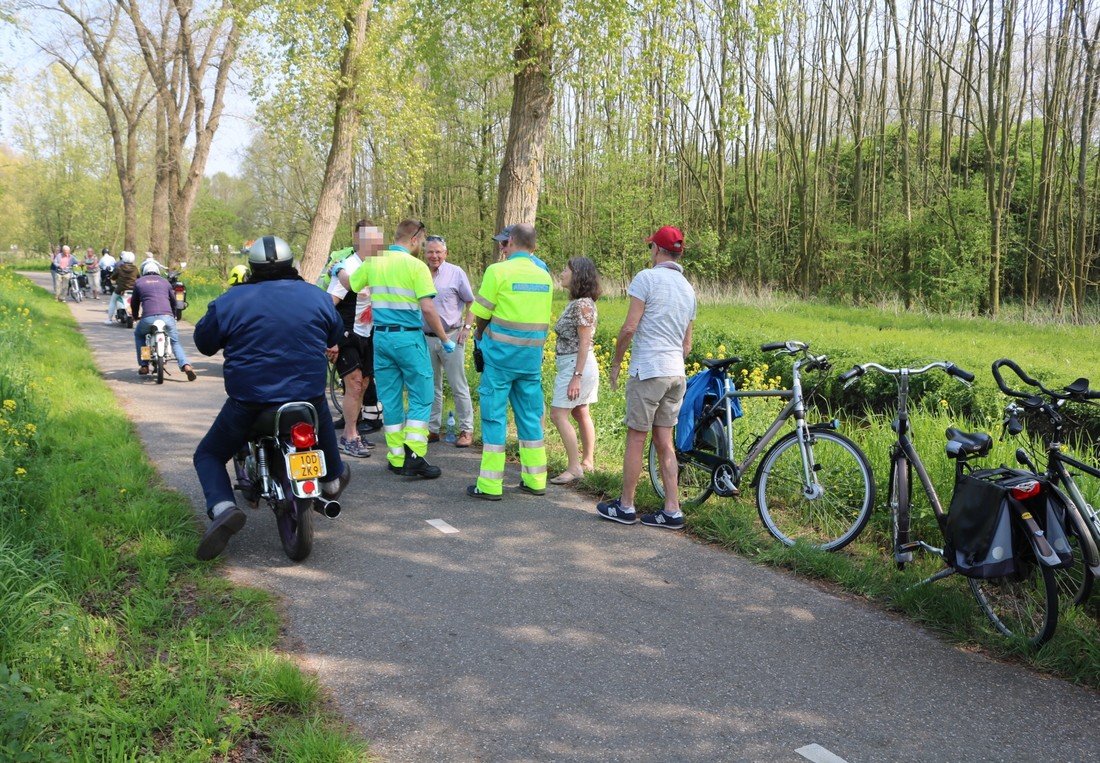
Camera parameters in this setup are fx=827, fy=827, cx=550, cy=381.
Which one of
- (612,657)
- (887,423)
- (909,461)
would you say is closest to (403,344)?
(612,657)

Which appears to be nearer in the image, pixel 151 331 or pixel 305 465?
pixel 305 465

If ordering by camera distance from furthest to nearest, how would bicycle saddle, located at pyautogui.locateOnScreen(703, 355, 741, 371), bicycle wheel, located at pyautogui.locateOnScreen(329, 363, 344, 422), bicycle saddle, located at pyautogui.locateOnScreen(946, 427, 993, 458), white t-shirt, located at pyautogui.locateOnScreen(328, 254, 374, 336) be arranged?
1. bicycle wheel, located at pyautogui.locateOnScreen(329, 363, 344, 422)
2. white t-shirt, located at pyautogui.locateOnScreen(328, 254, 374, 336)
3. bicycle saddle, located at pyautogui.locateOnScreen(703, 355, 741, 371)
4. bicycle saddle, located at pyautogui.locateOnScreen(946, 427, 993, 458)

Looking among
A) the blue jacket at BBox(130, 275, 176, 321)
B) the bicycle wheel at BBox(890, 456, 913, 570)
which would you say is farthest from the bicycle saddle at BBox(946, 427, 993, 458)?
the blue jacket at BBox(130, 275, 176, 321)

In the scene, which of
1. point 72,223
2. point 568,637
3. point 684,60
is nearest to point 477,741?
point 568,637

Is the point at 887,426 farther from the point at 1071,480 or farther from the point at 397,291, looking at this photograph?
Answer: the point at 397,291

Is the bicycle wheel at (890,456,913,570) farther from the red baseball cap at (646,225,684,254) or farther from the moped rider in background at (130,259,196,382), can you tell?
the moped rider in background at (130,259,196,382)

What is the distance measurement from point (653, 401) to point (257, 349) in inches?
105

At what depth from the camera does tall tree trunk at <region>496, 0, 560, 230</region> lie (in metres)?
10.3

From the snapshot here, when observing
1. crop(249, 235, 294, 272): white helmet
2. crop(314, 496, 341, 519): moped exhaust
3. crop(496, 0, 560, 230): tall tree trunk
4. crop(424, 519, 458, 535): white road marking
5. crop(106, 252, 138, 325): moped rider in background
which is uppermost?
crop(496, 0, 560, 230): tall tree trunk

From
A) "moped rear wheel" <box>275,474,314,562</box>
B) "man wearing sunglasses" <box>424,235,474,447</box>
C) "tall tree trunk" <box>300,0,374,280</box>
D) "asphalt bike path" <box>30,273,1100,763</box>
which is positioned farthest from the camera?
"tall tree trunk" <box>300,0,374,280</box>

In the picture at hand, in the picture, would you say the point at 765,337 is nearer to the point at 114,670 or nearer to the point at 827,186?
the point at 114,670

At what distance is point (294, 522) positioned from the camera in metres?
5.11

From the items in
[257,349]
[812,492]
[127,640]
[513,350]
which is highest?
[257,349]

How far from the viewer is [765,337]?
1148 centimetres
